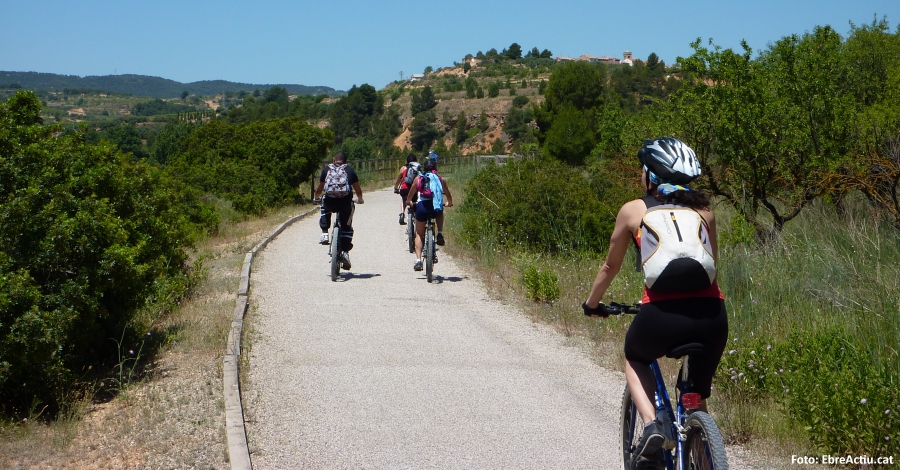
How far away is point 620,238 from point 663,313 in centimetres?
42

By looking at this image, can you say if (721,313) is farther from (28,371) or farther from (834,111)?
(834,111)

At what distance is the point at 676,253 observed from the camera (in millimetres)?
3613

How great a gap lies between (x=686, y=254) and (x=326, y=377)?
14.8 feet

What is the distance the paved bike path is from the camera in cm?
559

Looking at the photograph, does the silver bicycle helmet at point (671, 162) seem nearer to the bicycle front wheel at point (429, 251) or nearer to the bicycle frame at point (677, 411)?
the bicycle frame at point (677, 411)

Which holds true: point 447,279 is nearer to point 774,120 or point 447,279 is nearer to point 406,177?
point 406,177

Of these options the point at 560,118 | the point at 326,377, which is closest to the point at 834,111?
the point at 326,377

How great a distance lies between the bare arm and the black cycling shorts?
0.97 feet

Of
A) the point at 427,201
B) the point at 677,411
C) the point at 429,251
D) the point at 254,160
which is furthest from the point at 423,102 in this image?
the point at 677,411

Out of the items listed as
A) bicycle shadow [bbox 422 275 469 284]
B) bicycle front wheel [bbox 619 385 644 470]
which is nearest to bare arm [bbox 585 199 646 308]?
bicycle front wheel [bbox 619 385 644 470]

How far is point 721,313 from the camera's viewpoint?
3713mm

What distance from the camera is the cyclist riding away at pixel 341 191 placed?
12.4m

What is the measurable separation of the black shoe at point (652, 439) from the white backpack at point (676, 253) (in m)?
0.60

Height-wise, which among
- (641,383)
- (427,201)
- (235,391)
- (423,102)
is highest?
(423,102)
